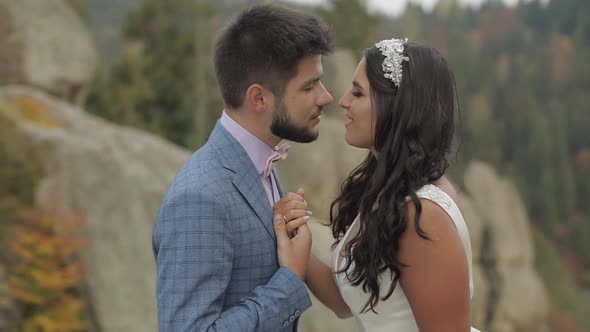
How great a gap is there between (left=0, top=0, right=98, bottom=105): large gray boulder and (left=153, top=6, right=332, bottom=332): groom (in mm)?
12232

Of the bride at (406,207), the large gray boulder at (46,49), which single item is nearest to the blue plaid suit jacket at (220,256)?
the bride at (406,207)

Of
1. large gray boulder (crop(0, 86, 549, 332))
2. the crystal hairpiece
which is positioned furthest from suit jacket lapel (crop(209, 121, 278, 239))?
large gray boulder (crop(0, 86, 549, 332))

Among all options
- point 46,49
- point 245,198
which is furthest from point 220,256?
point 46,49

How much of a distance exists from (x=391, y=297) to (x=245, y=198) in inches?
27.1

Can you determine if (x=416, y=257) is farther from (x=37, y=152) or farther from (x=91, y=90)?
(x=91, y=90)

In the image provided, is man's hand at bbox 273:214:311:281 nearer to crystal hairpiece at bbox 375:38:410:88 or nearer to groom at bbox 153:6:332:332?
groom at bbox 153:6:332:332

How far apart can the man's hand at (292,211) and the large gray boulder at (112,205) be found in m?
6.15

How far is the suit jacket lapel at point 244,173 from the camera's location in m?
2.61

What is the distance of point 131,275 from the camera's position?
8.56m

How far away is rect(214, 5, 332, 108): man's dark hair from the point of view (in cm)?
264

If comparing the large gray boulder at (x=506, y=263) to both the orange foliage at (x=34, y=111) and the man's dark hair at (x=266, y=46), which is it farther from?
the man's dark hair at (x=266, y=46)

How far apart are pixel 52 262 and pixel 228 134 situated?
260 inches

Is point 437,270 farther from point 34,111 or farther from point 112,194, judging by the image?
point 34,111

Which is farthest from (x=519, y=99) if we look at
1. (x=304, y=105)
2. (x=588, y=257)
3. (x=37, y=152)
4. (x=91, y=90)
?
(x=304, y=105)
